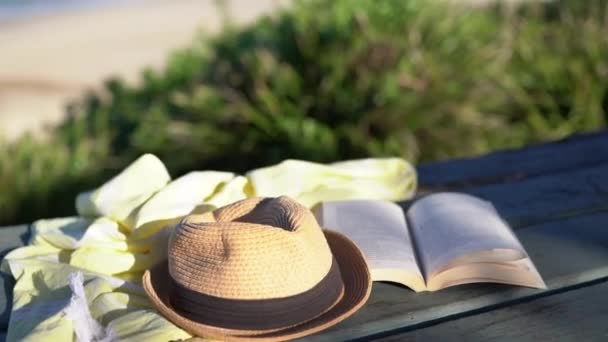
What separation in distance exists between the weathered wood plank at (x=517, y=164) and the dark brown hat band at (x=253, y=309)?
104 centimetres

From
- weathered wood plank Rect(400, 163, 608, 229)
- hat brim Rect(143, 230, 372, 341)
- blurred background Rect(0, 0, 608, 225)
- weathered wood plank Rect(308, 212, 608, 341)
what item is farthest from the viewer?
blurred background Rect(0, 0, 608, 225)

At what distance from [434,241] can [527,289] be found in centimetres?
27

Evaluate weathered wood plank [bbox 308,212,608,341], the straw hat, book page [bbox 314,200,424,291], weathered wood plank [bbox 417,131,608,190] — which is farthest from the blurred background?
the straw hat

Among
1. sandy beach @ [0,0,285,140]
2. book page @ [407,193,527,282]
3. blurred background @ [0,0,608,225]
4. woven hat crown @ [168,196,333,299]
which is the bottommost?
sandy beach @ [0,0,285,140]

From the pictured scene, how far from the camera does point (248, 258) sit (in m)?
1.56

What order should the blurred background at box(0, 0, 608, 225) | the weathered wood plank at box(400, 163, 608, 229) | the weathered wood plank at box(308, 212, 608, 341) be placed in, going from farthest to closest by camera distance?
the blurred background at box(0, 0, 608, 225) < the weathered wood plank at box(400, 163, 608, 229) < the weathered wood plank at box(308, 212, 608, 341)

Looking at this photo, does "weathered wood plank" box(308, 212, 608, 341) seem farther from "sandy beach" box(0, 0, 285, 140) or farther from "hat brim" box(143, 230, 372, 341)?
"sandy beach" box(0, 0, 285, 140)

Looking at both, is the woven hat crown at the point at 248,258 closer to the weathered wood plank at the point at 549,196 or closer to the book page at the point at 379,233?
the book page at the point at 379,233

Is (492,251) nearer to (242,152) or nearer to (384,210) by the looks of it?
(384,210)

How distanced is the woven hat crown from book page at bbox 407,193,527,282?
1.10 feet

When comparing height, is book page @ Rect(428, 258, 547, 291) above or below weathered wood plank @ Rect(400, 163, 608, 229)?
above

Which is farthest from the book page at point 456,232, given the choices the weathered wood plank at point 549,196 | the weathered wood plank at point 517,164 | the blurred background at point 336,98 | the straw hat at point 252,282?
the blurred background at point 336,98

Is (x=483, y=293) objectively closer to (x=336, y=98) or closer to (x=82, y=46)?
(x=336, y=98)

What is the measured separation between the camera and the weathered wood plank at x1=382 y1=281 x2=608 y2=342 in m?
1.58
